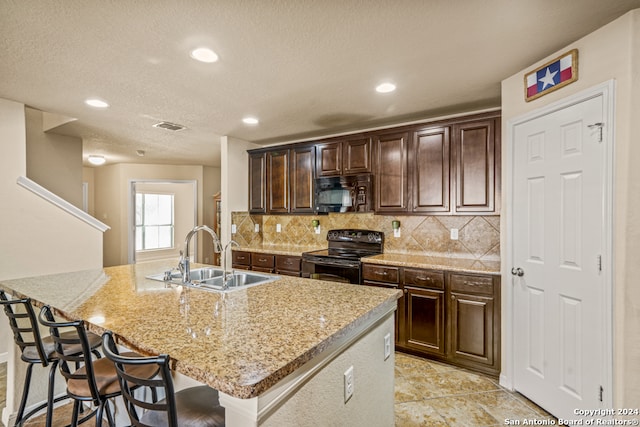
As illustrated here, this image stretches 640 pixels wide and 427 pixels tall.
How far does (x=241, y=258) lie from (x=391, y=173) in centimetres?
231

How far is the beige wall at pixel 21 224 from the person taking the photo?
9.75ft

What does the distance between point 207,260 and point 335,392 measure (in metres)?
6.83

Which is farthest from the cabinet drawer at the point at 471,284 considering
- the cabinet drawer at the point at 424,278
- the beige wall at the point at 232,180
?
the beige wall at the point at 232,180

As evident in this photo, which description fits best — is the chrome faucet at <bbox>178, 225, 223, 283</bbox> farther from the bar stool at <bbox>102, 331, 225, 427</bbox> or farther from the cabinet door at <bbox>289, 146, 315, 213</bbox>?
the cabinet door at <bbox>289, 146, 315, 213</bbox>

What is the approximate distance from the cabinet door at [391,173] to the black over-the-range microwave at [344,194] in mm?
120

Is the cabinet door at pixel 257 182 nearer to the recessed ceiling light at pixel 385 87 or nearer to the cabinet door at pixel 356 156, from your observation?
the cabinet door at pixel 356 156

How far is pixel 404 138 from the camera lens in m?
3.38

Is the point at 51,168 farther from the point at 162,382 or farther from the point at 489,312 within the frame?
the point at 489,312

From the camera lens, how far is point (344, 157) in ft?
12.5

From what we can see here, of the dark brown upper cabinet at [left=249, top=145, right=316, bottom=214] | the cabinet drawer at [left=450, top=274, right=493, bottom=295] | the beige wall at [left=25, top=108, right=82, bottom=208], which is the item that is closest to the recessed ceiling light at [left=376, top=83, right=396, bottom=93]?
the dark brown upper cabinet at [left=249, top=145, right=316, bottom=214]

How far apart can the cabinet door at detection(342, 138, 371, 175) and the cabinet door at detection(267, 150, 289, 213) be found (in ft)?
2.94

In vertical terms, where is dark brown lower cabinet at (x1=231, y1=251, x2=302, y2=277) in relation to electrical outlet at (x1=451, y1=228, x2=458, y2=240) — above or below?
below

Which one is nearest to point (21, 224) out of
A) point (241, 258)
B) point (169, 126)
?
point (169, 126)

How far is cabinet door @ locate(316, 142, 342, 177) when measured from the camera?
3844mm
